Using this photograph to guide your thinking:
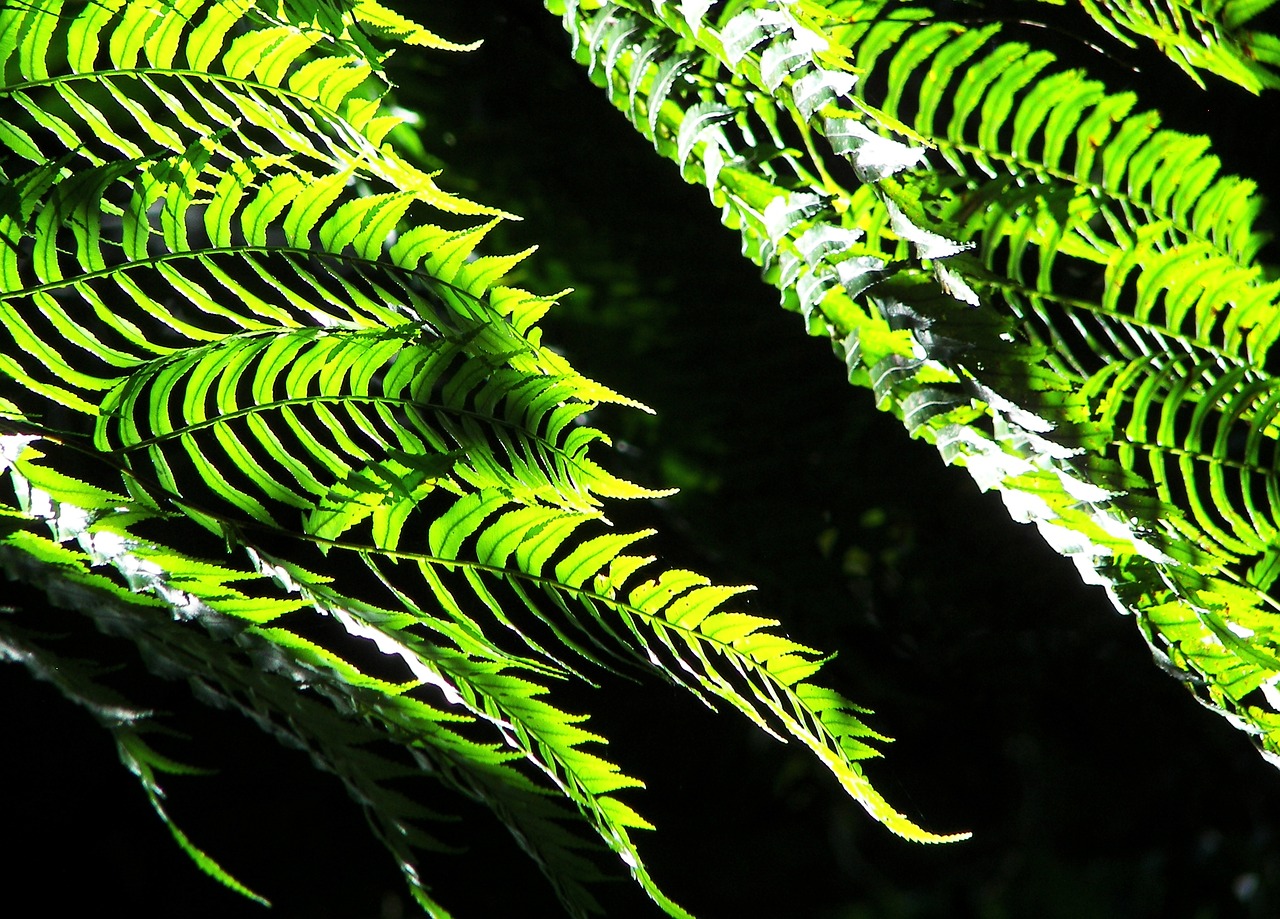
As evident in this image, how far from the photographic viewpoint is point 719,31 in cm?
55

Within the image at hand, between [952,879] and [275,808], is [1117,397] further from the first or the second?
[275,808]

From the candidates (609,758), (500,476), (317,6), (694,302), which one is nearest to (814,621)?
(609,758)

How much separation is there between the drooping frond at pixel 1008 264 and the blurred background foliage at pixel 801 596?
0.24 m

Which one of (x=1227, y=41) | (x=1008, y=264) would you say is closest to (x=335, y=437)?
(x=1008, y=264)

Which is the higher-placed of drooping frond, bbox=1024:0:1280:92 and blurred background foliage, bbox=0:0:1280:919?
drooping frond, bbox=1024:0:1280:92

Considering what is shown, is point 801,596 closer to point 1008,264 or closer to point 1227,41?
point 1008,264

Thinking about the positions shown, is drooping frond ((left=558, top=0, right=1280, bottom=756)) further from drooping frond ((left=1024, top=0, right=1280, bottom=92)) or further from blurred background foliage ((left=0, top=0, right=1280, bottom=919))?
blurred background foliage ((left=0, top=0, right=1280, bottom=919))

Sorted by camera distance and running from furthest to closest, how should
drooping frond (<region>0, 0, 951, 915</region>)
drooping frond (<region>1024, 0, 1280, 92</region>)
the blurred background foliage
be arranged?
the blurred background foliage → drooping frond (<region>1024, 0, 1280, 92</region>) → drooping frond (<region>0, 0, 951, 915</region>)

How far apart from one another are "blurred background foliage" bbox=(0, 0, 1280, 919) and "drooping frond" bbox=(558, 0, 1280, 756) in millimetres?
243

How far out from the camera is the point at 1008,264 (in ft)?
2.00

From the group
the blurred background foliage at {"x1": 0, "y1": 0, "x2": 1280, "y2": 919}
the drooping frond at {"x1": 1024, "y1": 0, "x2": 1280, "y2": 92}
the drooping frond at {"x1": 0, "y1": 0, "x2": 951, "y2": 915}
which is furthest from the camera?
the blurred background foliage at {"x1": 0, "y1": 0, "x2": 1280, "y2": 919}

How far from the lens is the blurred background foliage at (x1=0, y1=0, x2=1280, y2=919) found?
2.75 ft

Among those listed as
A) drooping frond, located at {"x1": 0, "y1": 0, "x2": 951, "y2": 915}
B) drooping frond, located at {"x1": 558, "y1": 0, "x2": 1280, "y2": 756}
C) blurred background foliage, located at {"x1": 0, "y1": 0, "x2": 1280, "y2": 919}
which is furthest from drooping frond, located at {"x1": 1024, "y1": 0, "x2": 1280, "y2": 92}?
drooping frond, located at {"x1": 0, "y1": 0, "x2": 951, "y2": 915}

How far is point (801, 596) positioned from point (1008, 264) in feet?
1.27
